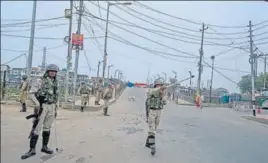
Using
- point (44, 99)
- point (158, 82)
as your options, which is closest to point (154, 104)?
point (158, 82)

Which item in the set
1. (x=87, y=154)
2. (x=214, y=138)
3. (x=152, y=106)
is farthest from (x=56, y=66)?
(x=214, y=138)

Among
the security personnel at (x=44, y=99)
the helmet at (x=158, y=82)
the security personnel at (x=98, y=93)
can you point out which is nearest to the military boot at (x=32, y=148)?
the security personnel at (x=44, y=99)

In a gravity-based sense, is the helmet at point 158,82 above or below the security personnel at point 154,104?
above

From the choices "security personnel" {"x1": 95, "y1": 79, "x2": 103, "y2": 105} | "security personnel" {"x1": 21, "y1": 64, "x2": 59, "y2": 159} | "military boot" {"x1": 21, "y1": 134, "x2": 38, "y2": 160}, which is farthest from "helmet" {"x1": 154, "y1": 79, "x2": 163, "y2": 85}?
"security personnel" {"x1": 95, "y1": 79, "x2": 103, "y2": 105}

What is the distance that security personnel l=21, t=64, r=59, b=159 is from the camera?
523 cm

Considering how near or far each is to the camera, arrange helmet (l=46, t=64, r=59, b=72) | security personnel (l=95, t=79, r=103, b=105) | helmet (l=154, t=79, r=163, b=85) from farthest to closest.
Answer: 1. security personnel (l=95, t=79, r=103, b=105)
2. helmet (l=154, t=79, r=163, b=85)
3. helmet (l=46, t=64, r=59, b=72)

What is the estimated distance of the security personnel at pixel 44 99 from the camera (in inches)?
206

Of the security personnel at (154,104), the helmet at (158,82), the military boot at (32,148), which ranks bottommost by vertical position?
the military boot at (32,148)

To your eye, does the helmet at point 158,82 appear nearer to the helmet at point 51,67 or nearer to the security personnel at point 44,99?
the security personnel at point 44,99

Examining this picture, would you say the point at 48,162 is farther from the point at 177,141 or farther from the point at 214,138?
the point at 214,138

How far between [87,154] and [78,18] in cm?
1101

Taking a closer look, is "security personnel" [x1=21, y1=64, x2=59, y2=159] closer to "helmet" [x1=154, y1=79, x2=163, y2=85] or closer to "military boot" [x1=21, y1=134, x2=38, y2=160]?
"military boot" [x1=21, y1=134, x2=38, y2=160]

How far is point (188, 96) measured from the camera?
47.3m

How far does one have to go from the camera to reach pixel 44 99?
5.40 m
